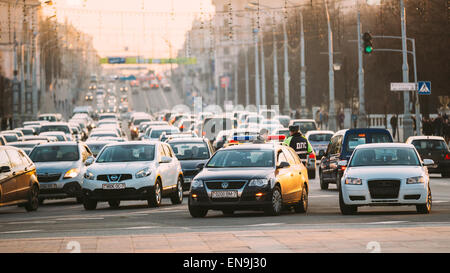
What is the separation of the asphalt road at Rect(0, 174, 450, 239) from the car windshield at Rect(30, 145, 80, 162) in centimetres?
264

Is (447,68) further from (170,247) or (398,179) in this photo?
(170,247)

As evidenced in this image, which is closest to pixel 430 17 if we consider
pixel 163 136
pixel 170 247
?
pixel 163 136

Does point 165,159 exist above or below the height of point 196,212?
above

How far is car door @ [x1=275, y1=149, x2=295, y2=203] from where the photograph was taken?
20.7m

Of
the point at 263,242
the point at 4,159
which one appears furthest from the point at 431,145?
the point at 263,242

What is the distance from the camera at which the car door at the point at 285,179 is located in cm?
2067

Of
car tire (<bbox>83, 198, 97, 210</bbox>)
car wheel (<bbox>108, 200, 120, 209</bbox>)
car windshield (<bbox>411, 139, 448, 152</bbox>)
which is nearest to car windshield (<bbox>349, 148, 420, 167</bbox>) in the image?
car tire (<bbox>83, 198, 97, 210</bbox>)

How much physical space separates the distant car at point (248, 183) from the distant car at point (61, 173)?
6526 millimetres

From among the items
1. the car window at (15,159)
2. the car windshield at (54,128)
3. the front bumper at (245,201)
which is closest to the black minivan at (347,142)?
the front bumper at (245,201)

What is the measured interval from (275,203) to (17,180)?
6.83m

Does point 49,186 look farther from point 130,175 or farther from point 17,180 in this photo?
point 130,175

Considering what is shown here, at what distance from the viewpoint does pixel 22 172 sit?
80.5ft

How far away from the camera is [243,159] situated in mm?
21297
